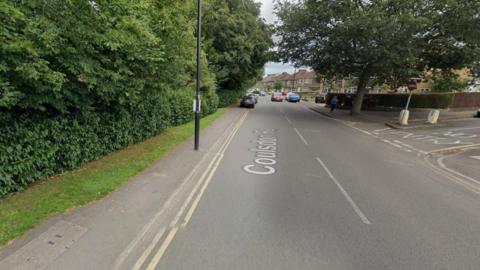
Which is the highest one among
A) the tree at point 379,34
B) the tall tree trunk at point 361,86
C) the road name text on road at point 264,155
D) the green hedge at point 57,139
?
the tree at point 379,34

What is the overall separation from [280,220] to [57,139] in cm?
478

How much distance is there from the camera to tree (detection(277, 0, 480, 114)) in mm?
15500

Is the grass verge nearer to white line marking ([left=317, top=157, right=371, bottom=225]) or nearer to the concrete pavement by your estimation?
the concrete pavement

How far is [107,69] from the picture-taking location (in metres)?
5.70

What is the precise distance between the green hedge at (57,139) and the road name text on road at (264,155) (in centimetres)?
401

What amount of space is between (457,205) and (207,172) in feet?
18.1

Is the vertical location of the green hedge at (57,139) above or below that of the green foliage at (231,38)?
below

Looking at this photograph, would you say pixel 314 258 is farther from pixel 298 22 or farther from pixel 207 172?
pixel 298 22

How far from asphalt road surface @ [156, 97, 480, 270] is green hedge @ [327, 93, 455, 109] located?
2496 cm

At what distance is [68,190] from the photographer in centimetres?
486

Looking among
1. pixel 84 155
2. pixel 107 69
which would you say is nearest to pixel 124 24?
pixel 107 69

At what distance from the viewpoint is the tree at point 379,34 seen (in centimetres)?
1550

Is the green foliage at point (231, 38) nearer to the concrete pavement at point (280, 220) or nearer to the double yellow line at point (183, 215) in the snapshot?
the double yellow line at point (183, 215)

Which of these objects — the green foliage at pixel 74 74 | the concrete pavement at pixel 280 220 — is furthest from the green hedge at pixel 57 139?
the concrete pavement at pixel 280 220
